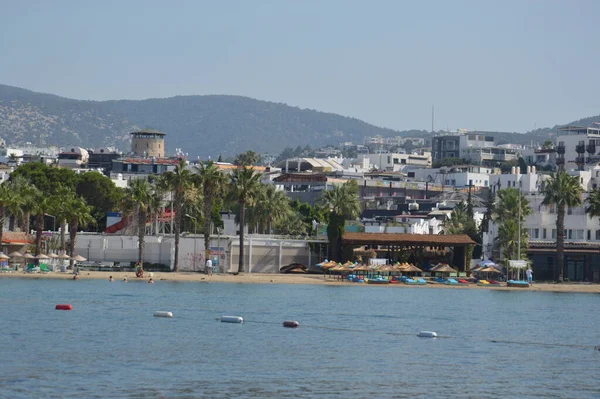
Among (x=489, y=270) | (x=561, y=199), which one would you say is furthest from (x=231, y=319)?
(x=561, y=199)

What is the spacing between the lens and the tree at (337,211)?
139125mm

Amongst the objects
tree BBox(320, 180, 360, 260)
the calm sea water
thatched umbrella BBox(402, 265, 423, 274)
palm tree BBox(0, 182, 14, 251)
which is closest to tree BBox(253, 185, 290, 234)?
tree BBox(320, 180, 360, 260)

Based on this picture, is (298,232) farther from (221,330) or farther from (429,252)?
(221,330)

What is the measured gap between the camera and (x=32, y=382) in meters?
45.6

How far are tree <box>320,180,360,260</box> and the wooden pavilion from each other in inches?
42.0

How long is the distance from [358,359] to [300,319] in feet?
70.5

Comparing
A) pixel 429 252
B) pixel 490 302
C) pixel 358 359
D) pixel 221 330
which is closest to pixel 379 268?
pixel 429 252

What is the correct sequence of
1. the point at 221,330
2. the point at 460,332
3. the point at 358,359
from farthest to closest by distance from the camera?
the point at 460,332, the point at 221,330, the point at 358,359

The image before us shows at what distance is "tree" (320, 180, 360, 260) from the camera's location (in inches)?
5477

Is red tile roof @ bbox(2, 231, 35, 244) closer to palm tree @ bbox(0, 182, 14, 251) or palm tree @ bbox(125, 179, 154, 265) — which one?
palm tree @ bbox(0, 182, 14, 251)

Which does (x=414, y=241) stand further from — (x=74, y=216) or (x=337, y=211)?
(x=74, y=216)

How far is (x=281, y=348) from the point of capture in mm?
60094

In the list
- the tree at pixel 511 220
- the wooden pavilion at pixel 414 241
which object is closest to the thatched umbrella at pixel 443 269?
the wooden pavilion at pixel 414 241

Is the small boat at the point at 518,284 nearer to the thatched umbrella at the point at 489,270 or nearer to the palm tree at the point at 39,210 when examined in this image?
the thatched umbrella at the point at 489,270
